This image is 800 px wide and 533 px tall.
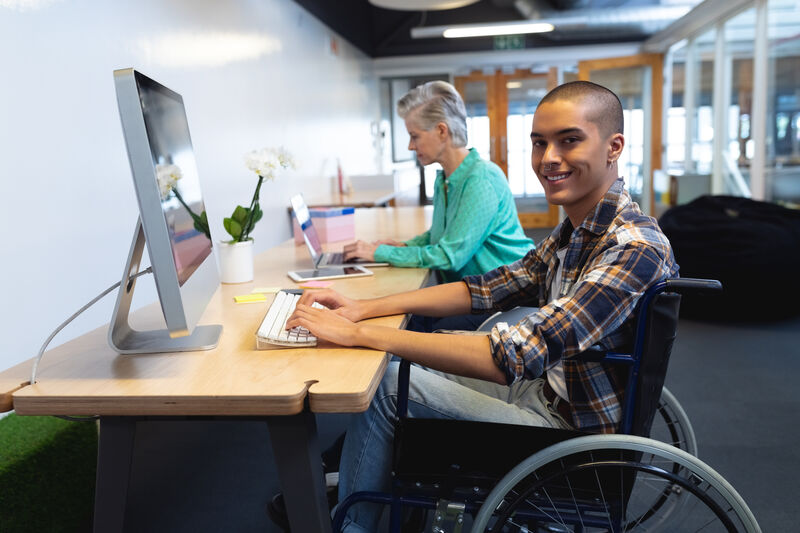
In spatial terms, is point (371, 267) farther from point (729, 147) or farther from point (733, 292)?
point (729, 147)

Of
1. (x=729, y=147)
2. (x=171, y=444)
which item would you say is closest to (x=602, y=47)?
(x=729, y=147)

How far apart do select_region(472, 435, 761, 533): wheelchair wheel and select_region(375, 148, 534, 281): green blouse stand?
109cm

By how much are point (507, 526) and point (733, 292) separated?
3712 millimetres

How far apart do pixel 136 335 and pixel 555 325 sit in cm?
96

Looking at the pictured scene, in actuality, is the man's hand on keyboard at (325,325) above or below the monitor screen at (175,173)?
below

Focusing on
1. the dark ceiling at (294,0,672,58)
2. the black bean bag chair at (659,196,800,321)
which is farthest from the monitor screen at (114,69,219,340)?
the dark ceiling at (294,0,672,58)

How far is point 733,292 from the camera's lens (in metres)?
4.59

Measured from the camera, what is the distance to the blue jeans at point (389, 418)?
1.59 m

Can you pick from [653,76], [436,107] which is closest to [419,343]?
[436,107]

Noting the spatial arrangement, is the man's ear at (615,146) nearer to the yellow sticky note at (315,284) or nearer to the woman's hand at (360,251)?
the yellow sticky note at (315,284)

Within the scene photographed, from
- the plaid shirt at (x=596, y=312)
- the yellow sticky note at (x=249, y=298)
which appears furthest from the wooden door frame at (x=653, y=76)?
the plaid shirt at (x=596, y=312)

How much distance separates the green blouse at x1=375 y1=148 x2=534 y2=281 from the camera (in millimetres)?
2449

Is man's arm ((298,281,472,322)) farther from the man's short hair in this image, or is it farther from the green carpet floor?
the green carpet floor

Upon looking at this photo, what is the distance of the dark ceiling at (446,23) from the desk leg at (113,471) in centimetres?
707
